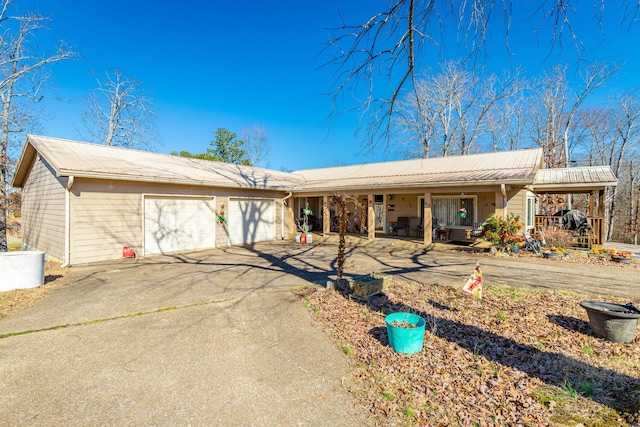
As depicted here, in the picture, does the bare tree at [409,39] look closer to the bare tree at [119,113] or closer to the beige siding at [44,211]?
the beige siding at [44,211]

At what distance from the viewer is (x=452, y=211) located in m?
14.1

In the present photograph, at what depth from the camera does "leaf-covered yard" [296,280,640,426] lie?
2516mm

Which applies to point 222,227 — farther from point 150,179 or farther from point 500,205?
point 500,205

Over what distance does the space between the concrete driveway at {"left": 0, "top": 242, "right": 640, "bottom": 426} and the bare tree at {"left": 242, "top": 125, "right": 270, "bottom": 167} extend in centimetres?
2646

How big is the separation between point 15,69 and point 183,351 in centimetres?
1576

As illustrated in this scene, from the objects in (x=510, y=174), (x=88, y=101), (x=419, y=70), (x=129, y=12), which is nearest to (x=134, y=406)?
(x=419, y=70)

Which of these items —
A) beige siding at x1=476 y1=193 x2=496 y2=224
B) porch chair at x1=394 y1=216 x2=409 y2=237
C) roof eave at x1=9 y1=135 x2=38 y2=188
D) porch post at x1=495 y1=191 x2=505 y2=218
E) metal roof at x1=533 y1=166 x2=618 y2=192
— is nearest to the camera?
roof eave at x1=9 y1=135 x2=38 y2=188

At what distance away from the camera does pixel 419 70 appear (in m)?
2.97

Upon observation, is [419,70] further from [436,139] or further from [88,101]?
[88,101]

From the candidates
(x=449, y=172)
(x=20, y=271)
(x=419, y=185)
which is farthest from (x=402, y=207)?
(x=20, y=271)

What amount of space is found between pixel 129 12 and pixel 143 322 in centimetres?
1201

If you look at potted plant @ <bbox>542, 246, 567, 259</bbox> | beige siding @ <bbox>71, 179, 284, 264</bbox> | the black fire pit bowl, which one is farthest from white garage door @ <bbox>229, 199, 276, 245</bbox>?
the black fire pit bowl

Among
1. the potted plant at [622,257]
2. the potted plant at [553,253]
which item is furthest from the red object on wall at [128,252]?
the potted plant at [622,257]

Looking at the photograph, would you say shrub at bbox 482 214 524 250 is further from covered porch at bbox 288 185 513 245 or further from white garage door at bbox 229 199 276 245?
white garage door at bbox 229 199 276 245
